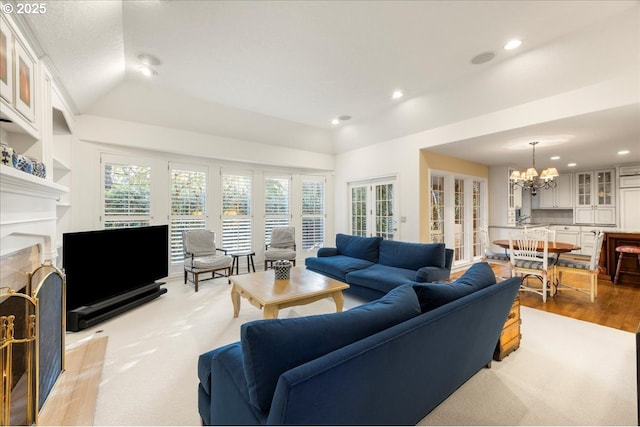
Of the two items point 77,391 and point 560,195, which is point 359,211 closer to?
point 77,391

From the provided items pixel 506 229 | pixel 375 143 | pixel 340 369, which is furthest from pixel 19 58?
pixel 506 229

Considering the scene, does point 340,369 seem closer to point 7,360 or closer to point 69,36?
point 7,360

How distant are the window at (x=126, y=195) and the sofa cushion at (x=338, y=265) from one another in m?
2.94

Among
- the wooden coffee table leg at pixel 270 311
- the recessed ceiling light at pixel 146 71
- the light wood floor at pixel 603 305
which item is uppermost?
the recessed ceiling light at pixel 146 71

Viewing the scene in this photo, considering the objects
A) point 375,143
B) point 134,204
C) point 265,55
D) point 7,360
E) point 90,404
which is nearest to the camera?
point 7,360

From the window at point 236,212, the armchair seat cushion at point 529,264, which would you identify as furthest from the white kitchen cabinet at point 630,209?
the window at point 236,212

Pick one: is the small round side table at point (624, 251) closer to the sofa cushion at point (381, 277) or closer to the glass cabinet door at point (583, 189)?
the glass cabinet door at point (583, 189)

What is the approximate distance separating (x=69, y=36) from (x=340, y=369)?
324 centimetres

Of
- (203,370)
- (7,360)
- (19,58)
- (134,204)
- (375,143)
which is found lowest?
(203,370)

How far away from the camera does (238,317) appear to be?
122 inches

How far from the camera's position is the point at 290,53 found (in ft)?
9.57

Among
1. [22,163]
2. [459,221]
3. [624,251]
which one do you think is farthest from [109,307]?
[624,251]

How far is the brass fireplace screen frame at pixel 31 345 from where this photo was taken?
1.28 meters

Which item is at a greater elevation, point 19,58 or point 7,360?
point 19,58
